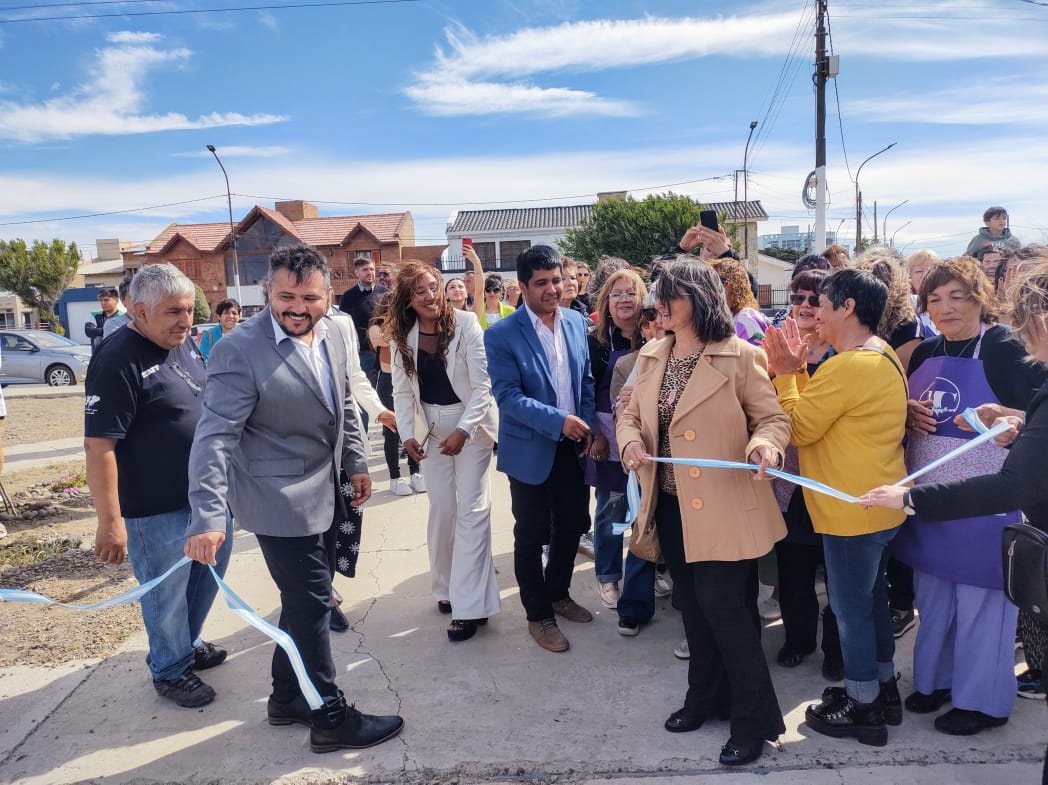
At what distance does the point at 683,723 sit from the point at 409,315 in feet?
8.09

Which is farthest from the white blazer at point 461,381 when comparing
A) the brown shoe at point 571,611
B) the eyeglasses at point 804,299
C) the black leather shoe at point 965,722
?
the black leather shoe at point 965,722

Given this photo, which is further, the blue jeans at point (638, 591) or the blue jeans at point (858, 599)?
the blue jeans at point (638, 591)

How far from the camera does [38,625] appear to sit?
416 centimetres

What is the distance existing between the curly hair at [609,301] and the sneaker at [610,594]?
1.36 m

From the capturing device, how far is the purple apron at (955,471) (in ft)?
8.88

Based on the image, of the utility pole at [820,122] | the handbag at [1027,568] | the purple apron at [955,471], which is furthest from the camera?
the utility pole at [820,122]

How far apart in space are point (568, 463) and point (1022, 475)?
2.22 m

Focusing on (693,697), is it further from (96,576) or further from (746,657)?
(96,576)

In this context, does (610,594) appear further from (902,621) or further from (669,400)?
(669,400)

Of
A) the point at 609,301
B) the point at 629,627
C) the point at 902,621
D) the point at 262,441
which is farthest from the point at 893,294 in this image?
the point at 262,441

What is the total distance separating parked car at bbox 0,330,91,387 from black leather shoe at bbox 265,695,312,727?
62.6ft

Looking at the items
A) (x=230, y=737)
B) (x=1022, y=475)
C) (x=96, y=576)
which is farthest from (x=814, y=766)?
(x=96, y=576)

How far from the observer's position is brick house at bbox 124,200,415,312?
43.0 meters

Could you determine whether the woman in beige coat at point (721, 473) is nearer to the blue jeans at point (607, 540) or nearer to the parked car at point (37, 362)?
the blue jeans at point (607, 540)
